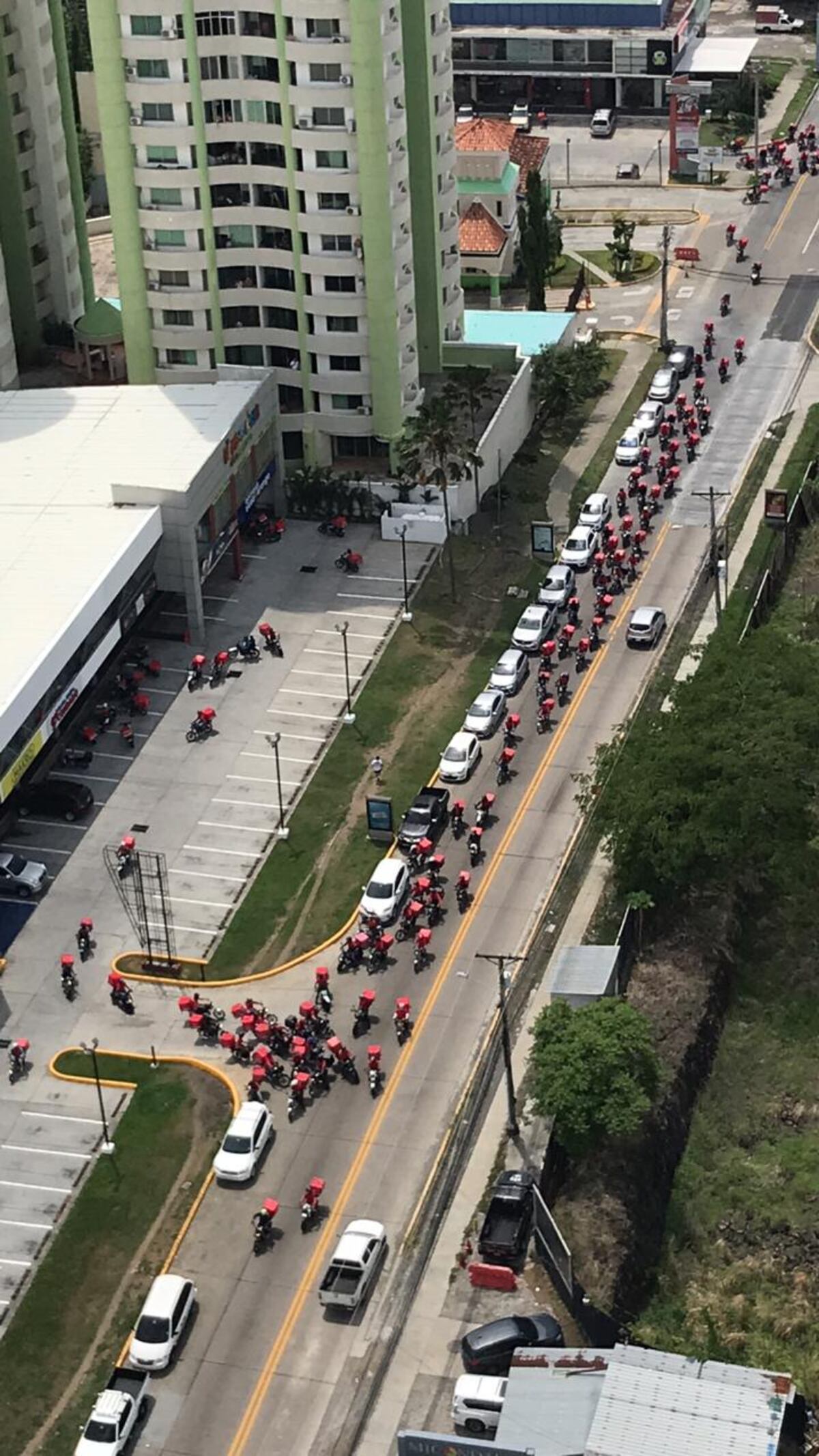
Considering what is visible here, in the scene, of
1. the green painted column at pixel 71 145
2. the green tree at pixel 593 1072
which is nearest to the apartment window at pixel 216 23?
the green painted column at pixel 71 145

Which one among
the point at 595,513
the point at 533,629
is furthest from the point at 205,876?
the point at 595,513

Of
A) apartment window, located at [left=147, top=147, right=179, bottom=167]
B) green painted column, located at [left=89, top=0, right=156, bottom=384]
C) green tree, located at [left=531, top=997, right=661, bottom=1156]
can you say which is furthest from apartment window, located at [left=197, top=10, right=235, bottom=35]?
green tree, located at [left=531, top=997, right=661, bottom=1156]

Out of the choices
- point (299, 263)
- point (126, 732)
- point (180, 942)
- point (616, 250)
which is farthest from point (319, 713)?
point (616, 250)

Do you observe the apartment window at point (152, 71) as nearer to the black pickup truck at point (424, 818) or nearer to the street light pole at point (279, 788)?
the street light pole at point (279, 788)

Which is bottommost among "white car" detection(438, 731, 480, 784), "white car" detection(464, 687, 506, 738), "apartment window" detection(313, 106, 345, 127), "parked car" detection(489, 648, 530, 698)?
"white car" detection(438, 731, 480, 784)

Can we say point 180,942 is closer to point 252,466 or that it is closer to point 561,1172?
point 561,1172

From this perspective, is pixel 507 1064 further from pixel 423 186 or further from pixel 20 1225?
pixel 423 186

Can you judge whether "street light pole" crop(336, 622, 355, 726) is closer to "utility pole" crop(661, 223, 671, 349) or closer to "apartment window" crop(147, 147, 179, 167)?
"apartment window" crop(147, 147, 179, 167)
